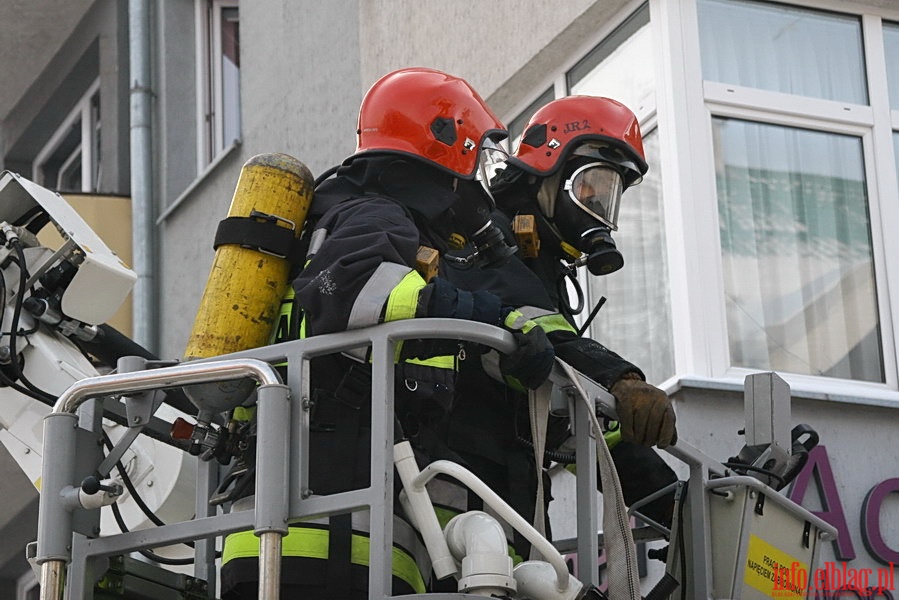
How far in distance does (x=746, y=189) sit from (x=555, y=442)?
9.60 feet

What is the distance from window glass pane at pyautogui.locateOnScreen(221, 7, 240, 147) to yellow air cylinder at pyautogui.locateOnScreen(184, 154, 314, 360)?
7.76 m

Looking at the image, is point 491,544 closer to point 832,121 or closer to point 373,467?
point 373,467

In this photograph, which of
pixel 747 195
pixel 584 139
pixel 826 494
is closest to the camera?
pixel 584 139

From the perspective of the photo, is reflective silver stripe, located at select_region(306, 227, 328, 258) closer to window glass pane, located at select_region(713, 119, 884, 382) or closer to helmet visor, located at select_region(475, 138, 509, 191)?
helmet visor, located at select_region(475, 138, 509, 191)

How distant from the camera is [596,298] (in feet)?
27.5

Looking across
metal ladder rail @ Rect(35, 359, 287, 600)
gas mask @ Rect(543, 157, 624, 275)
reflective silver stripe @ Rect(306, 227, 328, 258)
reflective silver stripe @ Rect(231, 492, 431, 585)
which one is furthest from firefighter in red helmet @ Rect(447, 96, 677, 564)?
metal ladder rail @ Rect(35, 359, 287, 600)

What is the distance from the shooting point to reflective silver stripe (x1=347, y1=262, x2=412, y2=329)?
454cm

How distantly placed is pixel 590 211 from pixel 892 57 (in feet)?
9.43

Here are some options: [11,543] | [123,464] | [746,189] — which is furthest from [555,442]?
[11,543]

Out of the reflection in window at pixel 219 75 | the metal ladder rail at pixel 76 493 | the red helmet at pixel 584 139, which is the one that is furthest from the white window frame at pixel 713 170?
the reflection in window at pixel 219 75

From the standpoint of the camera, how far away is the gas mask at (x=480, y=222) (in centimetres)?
524

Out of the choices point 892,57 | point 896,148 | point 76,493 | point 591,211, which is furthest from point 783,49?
point 76,493

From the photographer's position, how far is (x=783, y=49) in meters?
8.14

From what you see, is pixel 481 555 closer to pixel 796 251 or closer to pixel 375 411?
pixel 375 411
